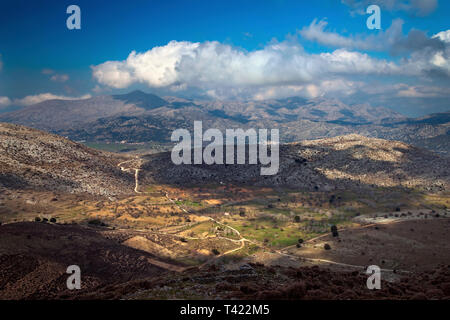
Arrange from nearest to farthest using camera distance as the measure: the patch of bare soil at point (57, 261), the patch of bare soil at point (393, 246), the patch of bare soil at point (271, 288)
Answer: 1. the patch of bare soil at point (271, 288)
2. the patch of bare soil at point (57, 261)
3. the patch of bare soil at point (393, 246)

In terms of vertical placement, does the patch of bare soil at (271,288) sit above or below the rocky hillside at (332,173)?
below

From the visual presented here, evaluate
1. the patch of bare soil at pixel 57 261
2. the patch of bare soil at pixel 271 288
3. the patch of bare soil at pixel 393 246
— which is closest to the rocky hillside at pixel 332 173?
the patch of bare soil at pixel 393 246

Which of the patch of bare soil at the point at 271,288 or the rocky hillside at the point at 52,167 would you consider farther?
the rocky hillside at the point at 52,167

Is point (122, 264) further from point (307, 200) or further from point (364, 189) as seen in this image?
point (364, 189)

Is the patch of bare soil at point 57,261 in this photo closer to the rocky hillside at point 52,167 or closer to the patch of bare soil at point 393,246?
the patch of bare soil at point 393,246

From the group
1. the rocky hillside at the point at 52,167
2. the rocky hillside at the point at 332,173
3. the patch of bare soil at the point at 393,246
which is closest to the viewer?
the patch of bare soil at the point at 393,246

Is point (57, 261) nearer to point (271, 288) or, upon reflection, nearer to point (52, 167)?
point (271, 288)

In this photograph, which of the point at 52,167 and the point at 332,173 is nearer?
the point at 52,167

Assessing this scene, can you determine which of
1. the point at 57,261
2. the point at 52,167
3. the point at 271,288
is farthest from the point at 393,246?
the point at 52,167

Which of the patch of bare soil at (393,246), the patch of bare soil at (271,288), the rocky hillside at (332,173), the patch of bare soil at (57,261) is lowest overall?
the patch of bare soil at (393,246)
